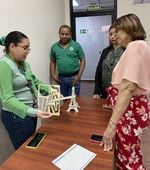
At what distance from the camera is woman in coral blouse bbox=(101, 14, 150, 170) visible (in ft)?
4.96

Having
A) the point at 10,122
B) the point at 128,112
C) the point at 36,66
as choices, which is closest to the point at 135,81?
the point at 128,112

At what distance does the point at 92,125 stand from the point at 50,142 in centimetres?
42

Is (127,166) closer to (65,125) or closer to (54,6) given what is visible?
(65,125)

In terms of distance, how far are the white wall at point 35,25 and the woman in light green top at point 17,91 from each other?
0.46 meters

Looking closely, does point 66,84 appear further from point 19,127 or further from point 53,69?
point 19,127

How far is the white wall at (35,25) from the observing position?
242 centimetres

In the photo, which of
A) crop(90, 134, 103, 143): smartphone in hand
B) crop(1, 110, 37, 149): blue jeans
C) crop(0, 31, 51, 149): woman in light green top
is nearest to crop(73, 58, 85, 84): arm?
crop(0, 31, 51, 149): woman in light green top

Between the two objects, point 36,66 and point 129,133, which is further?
point 36,66

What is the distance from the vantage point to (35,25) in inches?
119

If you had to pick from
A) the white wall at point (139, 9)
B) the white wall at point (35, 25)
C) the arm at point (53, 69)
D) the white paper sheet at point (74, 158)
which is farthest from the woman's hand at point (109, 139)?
the white wall at point (139, 9)

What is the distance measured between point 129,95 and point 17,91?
0.88 m

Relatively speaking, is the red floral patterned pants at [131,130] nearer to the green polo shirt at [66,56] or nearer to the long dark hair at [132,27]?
the long dark hair at [132,27]

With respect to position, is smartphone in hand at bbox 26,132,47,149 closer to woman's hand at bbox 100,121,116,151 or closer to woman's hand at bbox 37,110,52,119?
woman's hand at bbox 37,110,52,119

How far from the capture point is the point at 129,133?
1683 millimetres
